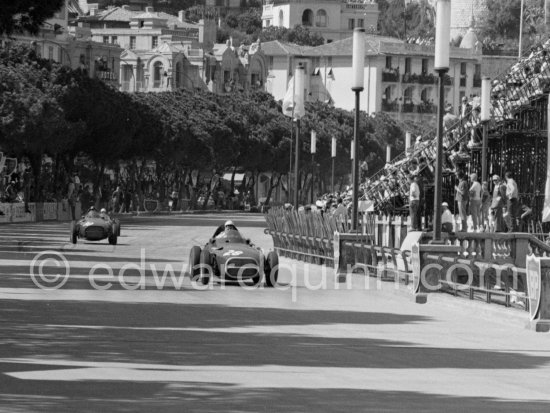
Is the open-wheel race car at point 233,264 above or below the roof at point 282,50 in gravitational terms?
below

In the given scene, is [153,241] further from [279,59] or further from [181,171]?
[279,59]

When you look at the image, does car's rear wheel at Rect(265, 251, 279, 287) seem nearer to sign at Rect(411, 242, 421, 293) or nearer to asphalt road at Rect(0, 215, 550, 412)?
asphalt road at Rect(0, 215, 550, 412)

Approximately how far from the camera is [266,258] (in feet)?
105

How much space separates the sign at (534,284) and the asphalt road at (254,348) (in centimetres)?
35

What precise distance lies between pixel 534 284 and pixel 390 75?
488ft

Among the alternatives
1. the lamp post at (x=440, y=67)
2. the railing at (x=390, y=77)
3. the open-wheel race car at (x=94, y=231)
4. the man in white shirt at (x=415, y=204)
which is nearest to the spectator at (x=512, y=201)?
the man in white shirt at (x=415, y=204)

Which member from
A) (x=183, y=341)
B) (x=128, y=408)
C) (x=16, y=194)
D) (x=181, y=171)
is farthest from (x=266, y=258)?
(x=181, y=171)

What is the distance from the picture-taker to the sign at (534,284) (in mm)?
23453

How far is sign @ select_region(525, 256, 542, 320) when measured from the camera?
23453 millimetres

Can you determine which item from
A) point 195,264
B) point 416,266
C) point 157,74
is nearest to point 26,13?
point 195,264

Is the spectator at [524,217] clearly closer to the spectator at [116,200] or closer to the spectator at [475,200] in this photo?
the spectator at [475,200]

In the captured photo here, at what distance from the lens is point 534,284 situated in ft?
77.9

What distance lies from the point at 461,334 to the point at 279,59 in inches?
6146

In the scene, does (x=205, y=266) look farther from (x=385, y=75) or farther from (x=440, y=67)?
(x=385, y=75)
